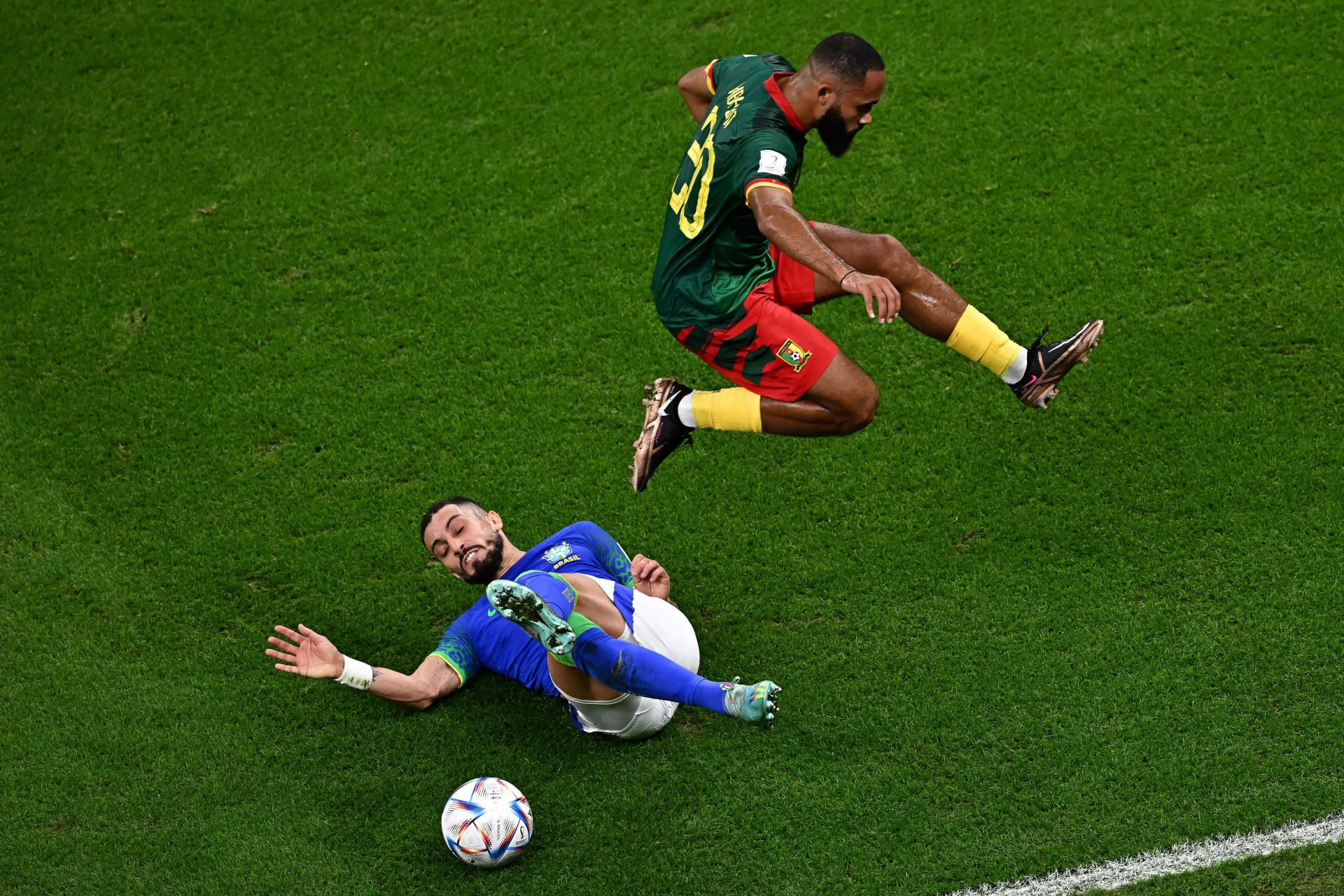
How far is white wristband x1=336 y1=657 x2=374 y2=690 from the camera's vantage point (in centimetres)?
526

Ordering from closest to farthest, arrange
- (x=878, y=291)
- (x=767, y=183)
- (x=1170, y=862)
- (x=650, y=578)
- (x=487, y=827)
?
(x=878, y=291)
(x=767, y=183)
(x=1170, y=862)
(x=487, y=827)
(x=650, y=578)

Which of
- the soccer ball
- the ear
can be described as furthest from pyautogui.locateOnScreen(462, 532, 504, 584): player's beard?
the ear

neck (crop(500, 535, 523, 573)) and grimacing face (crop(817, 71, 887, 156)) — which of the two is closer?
grimacing face (crop(817, 71, 887, 156))

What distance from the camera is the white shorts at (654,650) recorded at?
5188mm

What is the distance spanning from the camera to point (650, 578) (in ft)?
18.7

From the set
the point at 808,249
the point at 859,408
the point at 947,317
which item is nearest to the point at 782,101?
the point at 808,249

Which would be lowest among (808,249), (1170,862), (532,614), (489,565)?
(1170,862)

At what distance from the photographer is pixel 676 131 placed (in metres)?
7.62

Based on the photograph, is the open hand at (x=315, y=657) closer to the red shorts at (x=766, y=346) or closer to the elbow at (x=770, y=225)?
the red shorts at (x=766, y=346)

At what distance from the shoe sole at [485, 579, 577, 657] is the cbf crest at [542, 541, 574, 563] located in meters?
0.76

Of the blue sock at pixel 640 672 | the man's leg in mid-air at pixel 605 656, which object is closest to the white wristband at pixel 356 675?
the man's leg in mid-air at pixel 605 656

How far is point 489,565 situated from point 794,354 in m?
1.69

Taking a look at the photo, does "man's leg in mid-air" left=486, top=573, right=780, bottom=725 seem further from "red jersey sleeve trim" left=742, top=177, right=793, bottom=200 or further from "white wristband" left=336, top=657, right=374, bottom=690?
"red jersey sleeve trim" left=742, top=177, right=793, bottom=200

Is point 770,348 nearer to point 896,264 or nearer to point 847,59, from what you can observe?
point 896,264
